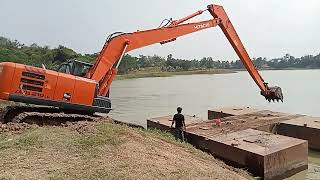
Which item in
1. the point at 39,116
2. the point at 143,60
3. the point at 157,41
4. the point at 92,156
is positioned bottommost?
the point at 92,156

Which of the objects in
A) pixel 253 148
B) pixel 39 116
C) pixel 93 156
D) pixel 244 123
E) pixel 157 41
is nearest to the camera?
pixel 93 156

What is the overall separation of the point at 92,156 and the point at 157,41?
5.85 m

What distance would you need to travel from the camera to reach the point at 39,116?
8906 millimetres

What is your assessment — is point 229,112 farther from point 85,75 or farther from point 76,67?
point 76,67

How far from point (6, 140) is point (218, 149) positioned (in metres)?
5.54

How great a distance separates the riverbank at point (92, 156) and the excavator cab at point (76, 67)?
216 cm

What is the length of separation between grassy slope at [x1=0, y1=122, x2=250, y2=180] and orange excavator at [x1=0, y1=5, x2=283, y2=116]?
89cm

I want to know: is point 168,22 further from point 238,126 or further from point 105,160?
point 105,160

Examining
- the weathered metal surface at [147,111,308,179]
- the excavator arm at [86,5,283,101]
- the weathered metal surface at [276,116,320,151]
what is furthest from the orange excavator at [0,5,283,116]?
the weathered metal surface at [276,116,320,151]

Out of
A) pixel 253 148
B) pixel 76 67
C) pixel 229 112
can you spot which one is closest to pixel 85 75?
pixel 76 67

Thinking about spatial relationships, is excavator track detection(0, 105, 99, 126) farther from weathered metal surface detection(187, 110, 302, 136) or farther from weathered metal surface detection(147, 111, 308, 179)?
weathered metal surface detection(187, 110, 302, 136)

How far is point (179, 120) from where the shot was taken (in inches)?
424

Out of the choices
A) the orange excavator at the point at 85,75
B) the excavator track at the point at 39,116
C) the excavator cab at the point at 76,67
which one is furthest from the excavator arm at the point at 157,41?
the excavator track at the point at 39,116

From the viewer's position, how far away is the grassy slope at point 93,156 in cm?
572
